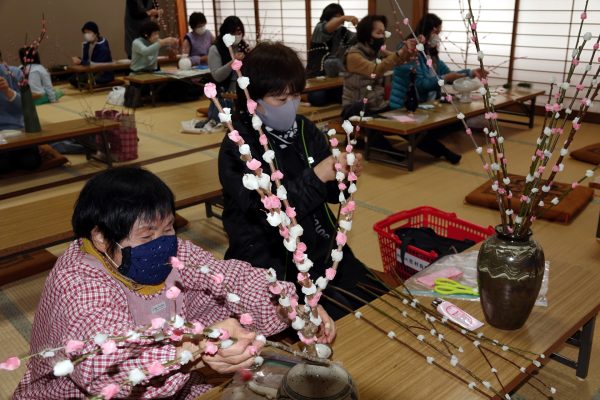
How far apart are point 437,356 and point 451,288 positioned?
35 centimetres

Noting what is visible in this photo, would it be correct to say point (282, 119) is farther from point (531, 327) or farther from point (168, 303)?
point (531, 327)

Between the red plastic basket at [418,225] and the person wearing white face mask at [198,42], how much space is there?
19.8 ft

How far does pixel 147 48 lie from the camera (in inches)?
308

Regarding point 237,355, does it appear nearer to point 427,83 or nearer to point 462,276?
point 462,276

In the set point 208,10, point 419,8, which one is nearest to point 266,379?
point 419,8

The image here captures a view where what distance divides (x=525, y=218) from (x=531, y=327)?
0.34 metres

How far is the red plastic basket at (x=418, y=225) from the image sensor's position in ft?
7.61

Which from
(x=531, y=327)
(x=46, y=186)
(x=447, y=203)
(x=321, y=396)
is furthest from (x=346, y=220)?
(x=46, y=186)

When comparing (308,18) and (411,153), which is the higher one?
(308,18)

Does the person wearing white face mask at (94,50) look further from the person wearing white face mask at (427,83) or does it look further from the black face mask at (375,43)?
the person wearing white face mask at (427,83)

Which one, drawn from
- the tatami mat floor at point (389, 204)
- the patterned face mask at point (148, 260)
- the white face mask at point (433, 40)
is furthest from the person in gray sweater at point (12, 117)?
the patterned face mask at point (148, 260)

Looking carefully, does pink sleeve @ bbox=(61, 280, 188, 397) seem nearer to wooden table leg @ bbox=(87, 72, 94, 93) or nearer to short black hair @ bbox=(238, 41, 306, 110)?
short black hair @ bbox=(238, 41, 306, 110)

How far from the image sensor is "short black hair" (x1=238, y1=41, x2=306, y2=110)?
186 cm

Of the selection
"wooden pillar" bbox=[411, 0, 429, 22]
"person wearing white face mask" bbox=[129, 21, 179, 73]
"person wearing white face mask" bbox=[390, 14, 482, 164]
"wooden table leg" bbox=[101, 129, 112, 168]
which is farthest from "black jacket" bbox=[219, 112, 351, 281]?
"person wearing white face mask" bbox=[129, 21, 179, 73]
